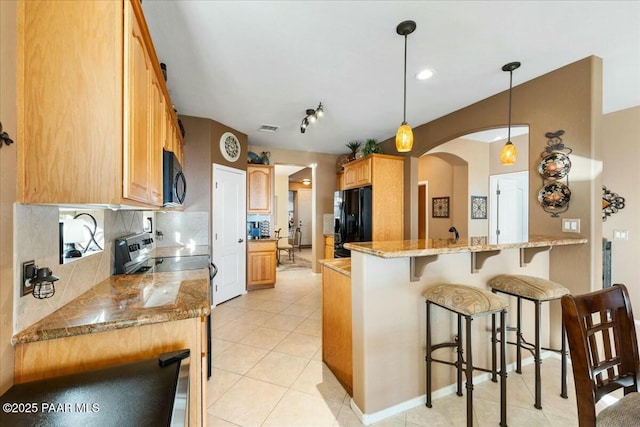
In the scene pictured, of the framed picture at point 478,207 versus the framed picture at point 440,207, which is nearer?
the framed picture at point 478,207

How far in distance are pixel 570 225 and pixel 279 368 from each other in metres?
2.85

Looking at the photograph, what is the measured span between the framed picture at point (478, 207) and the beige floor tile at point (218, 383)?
4681 millimetres

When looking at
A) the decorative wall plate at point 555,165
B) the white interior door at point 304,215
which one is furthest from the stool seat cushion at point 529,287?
the white interior door at point 304,215

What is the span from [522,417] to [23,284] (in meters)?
2.78

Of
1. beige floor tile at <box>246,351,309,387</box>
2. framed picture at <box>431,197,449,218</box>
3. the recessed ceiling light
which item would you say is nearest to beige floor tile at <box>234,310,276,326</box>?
beige floor tile at <box>246,351,309,387</box>

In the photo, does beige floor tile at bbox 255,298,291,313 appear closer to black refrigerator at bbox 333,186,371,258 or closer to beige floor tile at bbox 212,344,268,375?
beige floor tile at bbox 212,344,268,375

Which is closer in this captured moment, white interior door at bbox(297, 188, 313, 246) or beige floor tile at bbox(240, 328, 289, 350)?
beige floor tile at bbox(240, 328, 289, 350)

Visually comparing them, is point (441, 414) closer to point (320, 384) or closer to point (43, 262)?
point (320, 384)

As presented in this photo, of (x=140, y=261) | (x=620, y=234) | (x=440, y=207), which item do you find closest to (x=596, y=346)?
(x=140, y=261)

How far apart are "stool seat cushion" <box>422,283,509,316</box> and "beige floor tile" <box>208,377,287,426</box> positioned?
137 centimetres

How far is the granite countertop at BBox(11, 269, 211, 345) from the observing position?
981mm

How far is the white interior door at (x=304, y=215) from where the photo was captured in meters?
10.3

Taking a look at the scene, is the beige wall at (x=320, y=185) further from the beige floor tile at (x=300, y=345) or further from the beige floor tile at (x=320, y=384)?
the beige floor tile at (x=320, y=384)

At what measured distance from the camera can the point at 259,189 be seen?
476 centimetres
